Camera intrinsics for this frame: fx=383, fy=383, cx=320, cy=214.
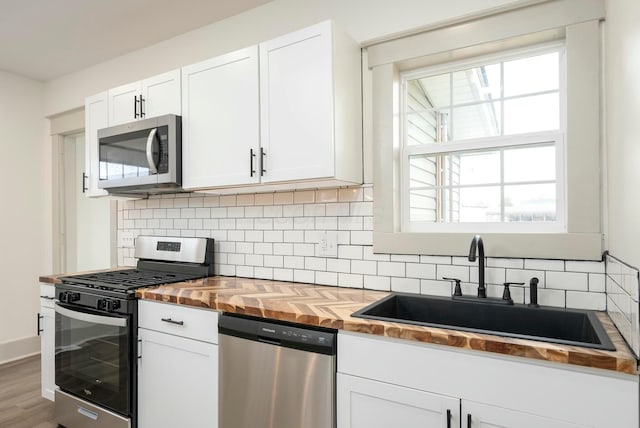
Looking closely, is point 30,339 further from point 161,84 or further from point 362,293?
point 362,293


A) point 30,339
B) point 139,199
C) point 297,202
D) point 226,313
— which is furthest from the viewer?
point 30,339

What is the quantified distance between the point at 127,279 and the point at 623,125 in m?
2.60

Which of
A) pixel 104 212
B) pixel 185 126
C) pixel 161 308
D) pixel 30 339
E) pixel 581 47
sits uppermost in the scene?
→ pixel 581 47

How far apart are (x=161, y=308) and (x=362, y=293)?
1.05m

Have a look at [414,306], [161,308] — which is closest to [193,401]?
[161,308]

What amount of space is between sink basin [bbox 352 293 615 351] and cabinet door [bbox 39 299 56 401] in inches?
86.5

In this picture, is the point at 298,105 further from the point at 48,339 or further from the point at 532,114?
the point at 48,339

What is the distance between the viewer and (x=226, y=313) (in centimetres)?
178

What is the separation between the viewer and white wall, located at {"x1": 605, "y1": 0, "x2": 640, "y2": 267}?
3.69 ft

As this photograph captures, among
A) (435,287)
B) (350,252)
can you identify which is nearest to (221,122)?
(350,252)

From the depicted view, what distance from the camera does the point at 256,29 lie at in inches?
97.2

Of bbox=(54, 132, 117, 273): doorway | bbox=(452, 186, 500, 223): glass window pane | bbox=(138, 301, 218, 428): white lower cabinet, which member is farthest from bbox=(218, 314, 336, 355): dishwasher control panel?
bbox=(54, 132, 117, 273): doorway

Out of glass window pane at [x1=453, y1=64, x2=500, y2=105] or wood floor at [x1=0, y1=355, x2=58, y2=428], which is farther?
wood floor at [x1=0, y1=355, x2=58, y2=428]

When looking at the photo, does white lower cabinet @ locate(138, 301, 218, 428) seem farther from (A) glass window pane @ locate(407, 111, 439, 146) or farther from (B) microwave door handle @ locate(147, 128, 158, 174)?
(A) glass window pane @ locate(407, 111, 439, 146)
